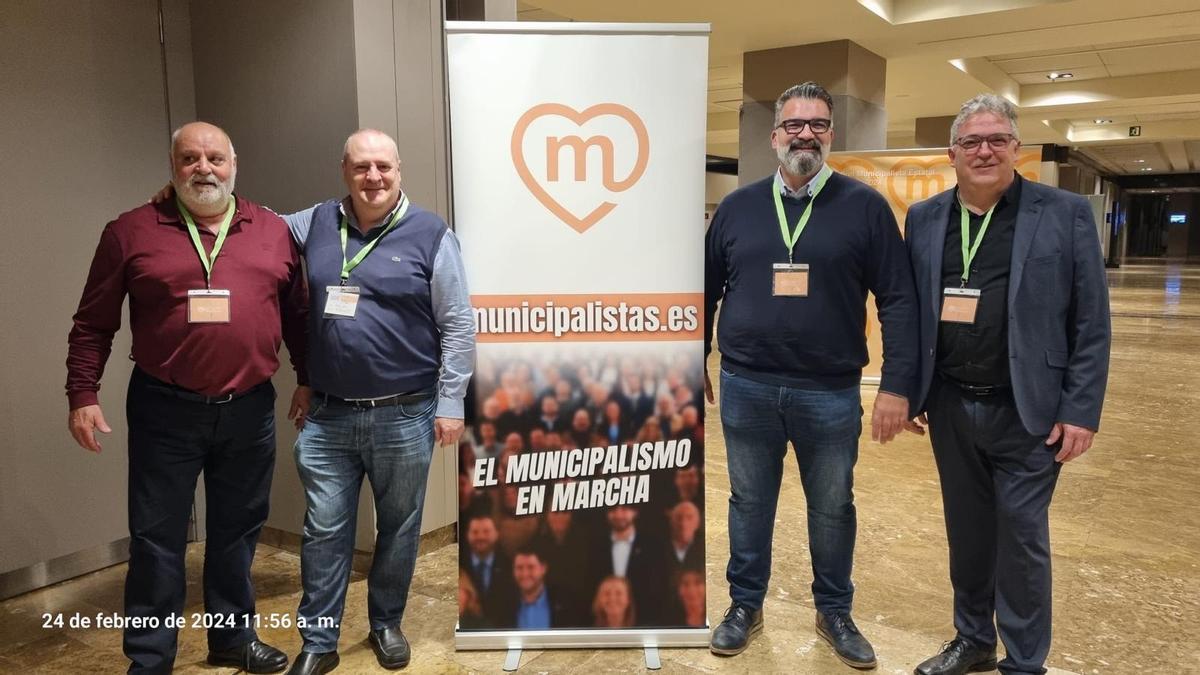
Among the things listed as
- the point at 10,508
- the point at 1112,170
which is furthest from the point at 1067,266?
the point at 1112,170

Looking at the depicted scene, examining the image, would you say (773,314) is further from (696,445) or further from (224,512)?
(224,512)

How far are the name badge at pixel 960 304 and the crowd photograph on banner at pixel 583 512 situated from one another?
0.71m

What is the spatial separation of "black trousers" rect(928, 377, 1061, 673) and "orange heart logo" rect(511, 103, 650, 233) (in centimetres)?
108

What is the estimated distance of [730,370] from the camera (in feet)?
8.22

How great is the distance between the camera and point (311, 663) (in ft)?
7.85

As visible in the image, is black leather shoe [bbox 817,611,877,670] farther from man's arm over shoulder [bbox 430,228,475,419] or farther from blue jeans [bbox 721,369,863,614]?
man's arm over shoulder [bbox 430,228,475,419]

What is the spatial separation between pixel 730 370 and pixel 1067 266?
37.5 inches

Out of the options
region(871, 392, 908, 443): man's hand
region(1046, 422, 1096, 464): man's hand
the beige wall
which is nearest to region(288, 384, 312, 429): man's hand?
the beige wall

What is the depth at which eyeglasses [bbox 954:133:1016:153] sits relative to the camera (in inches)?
83.8

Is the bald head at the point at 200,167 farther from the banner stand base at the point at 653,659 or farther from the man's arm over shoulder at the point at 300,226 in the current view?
the banner stand base at the point at 653,659

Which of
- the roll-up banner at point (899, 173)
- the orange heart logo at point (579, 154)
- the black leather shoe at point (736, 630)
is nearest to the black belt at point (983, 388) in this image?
the black leather shoe at point (736, 630)

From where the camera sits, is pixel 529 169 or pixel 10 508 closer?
pixel 529 169

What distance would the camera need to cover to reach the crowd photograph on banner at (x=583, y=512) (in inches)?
97.2

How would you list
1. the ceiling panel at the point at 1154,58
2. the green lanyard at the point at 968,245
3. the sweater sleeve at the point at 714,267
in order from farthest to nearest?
the ceiling panel at the point at 1154,58 < the sweater sleeve at the point at 714,267 < the green lanyard at the point at 968,245
